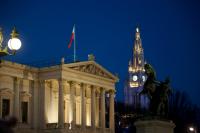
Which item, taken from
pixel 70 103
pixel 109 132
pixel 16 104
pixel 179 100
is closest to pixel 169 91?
pixel 16 104

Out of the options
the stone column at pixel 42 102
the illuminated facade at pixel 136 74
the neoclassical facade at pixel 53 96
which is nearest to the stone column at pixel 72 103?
the neoclassical facade at pixel 53 96

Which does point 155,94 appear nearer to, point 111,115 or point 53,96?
point 53,96

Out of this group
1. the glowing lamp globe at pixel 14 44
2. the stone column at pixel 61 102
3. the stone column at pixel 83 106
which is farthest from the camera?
the stone column at pixel 83 106

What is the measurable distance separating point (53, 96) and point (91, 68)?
691 centimetres

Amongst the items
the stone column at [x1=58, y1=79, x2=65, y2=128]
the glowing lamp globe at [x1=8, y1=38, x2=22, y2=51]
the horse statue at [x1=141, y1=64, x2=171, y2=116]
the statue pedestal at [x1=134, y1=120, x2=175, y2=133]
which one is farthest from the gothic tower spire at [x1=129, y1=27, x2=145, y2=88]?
the glowing lamp globe at [x1=8, y1=38, x2=22, y2=51]

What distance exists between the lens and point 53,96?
64.4 meters

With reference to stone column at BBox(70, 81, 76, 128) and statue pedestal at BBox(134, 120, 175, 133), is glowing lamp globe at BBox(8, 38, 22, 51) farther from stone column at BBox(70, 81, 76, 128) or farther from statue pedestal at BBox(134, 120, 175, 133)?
stone column at BBox(70, 81, 76, 128)

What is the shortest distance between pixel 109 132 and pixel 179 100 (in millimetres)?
26252

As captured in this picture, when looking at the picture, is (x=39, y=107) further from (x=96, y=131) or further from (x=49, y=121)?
(x=96, y=131)

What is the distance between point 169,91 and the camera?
82.4 feet

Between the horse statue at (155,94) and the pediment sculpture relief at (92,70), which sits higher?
the pediment sculpture relief at (92,70)

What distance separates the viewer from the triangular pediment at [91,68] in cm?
6328

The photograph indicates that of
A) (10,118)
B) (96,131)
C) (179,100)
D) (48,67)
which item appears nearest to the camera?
(10,118)

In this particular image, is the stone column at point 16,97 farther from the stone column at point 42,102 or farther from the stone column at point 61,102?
the stone column at point 61,102
